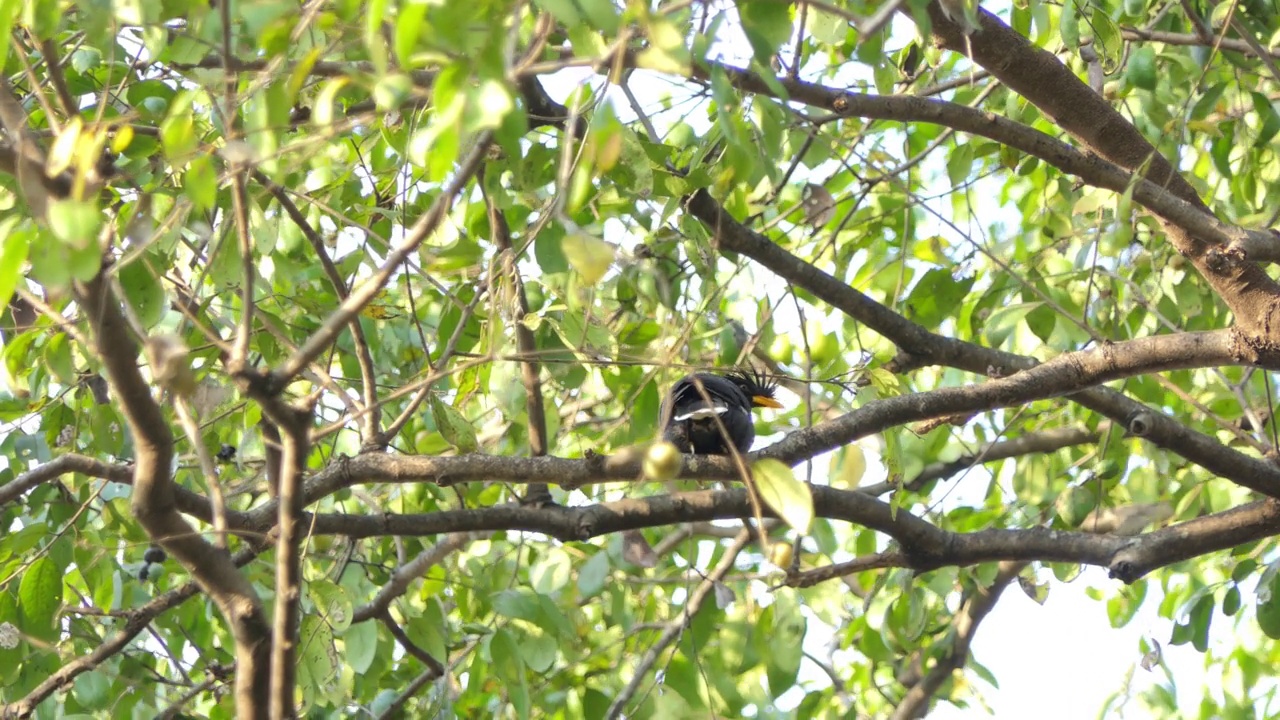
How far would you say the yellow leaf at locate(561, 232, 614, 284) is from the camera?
1.56 metres

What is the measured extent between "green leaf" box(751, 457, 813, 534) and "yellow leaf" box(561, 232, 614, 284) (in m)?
0.35

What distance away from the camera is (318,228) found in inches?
137

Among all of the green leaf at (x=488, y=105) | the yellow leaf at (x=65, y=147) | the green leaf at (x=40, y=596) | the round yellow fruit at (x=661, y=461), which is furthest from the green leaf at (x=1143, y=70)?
the green leaf at (x=40, y=596)

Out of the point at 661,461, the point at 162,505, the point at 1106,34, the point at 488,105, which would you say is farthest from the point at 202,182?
the point at 1106,34

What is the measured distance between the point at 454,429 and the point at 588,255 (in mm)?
929

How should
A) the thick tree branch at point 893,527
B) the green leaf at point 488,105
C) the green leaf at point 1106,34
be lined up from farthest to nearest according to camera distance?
1. the green leaf at point 1106,34
2. the thick tree branch at point 893,527
3. the green leaf at point 488,105

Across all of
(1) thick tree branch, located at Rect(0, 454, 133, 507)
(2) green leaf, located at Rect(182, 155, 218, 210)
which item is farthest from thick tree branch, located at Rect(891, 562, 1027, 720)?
(2) green leaf, located at Rect(182, 155, 218, 210)

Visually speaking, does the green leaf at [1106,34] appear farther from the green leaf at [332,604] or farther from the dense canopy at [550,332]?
the green leaf at [332,604]

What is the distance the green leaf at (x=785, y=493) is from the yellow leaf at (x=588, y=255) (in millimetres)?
349

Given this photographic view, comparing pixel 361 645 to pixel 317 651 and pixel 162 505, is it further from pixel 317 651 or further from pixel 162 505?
pixel 162 505

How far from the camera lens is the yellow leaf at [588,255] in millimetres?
1560

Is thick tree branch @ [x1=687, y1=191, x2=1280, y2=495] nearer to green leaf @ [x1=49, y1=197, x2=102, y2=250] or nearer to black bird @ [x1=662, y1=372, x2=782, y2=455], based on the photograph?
black bird @ [x1=662, y1=372, x2=782, y2=455]

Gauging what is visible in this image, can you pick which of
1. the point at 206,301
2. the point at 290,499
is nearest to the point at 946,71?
the point at 206,301

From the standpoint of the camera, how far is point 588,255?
1.56 meters
